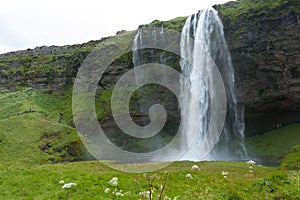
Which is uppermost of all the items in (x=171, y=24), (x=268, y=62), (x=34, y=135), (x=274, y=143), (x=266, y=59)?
(x=171, y=24)

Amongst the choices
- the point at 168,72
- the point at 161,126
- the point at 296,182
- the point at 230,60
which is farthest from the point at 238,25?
the point at 296,182

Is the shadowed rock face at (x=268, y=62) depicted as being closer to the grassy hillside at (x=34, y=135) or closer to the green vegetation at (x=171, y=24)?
the green vegetation at (x=171, y=24)

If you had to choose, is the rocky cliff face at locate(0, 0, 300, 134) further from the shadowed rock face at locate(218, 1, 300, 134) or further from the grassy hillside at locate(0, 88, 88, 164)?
the grassy hillside at locate(0, 88, 88, 164)

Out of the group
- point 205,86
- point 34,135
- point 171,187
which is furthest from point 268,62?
point 171,187

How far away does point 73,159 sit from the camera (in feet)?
136

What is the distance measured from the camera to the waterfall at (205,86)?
46.2 meters

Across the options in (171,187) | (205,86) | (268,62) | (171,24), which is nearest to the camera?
(171,187)

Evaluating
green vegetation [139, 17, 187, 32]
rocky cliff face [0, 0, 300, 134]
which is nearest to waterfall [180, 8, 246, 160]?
rocky cliff face [0, 0, 300, 134]

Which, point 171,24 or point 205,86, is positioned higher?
point 171,24

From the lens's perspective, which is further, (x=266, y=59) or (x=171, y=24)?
(x=171, y=24)

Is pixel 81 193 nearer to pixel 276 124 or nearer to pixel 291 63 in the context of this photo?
pixel 291 63

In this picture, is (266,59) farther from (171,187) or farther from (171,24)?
(171,187)

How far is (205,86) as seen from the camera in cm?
4644

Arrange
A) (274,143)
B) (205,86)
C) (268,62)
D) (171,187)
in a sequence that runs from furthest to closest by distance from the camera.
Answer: (205,86), (268,62), (274,143), (171,187)
